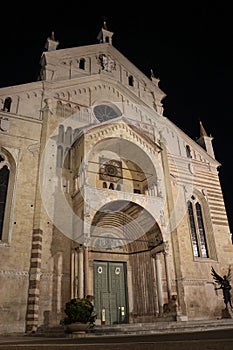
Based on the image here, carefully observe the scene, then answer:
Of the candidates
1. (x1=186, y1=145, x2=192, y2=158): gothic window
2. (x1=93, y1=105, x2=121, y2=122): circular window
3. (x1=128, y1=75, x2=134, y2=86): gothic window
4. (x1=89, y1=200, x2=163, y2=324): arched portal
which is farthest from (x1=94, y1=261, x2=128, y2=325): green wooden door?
(x1=128, y1=75, x2=134, y2=86): gothic window

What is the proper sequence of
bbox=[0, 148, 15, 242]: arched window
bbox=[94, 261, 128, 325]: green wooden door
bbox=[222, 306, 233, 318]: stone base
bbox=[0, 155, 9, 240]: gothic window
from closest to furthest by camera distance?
bbox=[0, 148, 15, 242]: arched window
bbox=[0, 155, 9, 240]: gothic window
bbox=[94, 261, 128, 325]: green wooden door
bbox=[222, 306, 233, 318]: stone base

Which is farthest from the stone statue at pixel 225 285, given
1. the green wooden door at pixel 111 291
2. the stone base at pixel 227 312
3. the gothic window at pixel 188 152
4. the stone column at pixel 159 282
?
the gothic window at pixel 188 152

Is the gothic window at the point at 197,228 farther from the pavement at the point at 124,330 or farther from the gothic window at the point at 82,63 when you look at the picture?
the gothic window at the point at 82,63

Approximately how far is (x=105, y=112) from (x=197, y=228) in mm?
10640

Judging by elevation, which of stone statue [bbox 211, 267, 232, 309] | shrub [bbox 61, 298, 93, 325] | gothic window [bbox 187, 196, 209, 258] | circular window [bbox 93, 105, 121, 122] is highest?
circular window [bbox 93, 105, 121, 122]

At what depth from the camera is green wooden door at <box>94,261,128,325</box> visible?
1586 cm

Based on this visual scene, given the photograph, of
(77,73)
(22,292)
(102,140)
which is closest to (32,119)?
(102,140)

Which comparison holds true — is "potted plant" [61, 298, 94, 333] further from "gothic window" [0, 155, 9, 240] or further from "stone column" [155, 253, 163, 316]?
"gothic window" [0, 155, 9, 240]

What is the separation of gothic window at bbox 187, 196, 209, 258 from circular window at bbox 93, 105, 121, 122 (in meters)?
8.49

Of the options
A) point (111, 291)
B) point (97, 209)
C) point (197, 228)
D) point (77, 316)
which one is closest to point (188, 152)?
point (197, 228)

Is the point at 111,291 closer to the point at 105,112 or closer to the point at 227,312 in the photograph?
the point at 227,312

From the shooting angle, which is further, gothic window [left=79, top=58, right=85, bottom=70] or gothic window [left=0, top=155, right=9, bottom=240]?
gothic window [left=79, top=58, right=85, bottom=70]

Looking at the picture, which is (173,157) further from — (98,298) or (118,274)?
(98,298)

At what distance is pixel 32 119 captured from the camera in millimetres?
17672
